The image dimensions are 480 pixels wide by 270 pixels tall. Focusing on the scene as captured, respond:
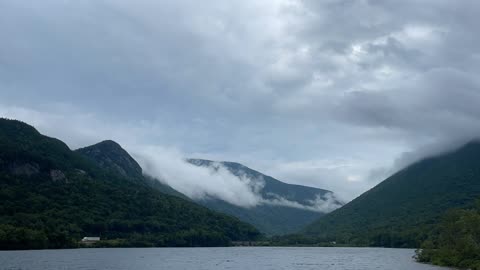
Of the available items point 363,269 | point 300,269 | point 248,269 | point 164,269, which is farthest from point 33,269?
point 363,269

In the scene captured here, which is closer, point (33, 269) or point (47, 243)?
point (33, 269)

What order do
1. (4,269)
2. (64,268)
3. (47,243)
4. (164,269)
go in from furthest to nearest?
1. (47,243)
2. (164,269)
3. (64,268)
4. (4,269)

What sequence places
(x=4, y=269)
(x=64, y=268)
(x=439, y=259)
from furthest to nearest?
(x=439, y=259) < (x=64, y=268) < (x=4, y=269)

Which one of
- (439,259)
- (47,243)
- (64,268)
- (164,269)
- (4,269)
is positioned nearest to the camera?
(4,269)

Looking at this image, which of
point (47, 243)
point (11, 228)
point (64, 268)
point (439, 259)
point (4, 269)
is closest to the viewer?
point (4, 269)

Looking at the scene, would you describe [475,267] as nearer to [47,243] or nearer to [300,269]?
[300,269]

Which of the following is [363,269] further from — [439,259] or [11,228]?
[11,228]

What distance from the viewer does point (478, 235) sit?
407ft

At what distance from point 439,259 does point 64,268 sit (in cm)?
8742

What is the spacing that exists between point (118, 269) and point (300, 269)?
1538 inches

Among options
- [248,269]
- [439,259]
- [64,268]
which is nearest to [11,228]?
[64,268]

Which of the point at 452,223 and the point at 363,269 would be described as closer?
the point at 363,269

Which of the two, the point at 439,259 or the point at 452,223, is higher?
the point at 452,223

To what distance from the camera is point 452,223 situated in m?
139
